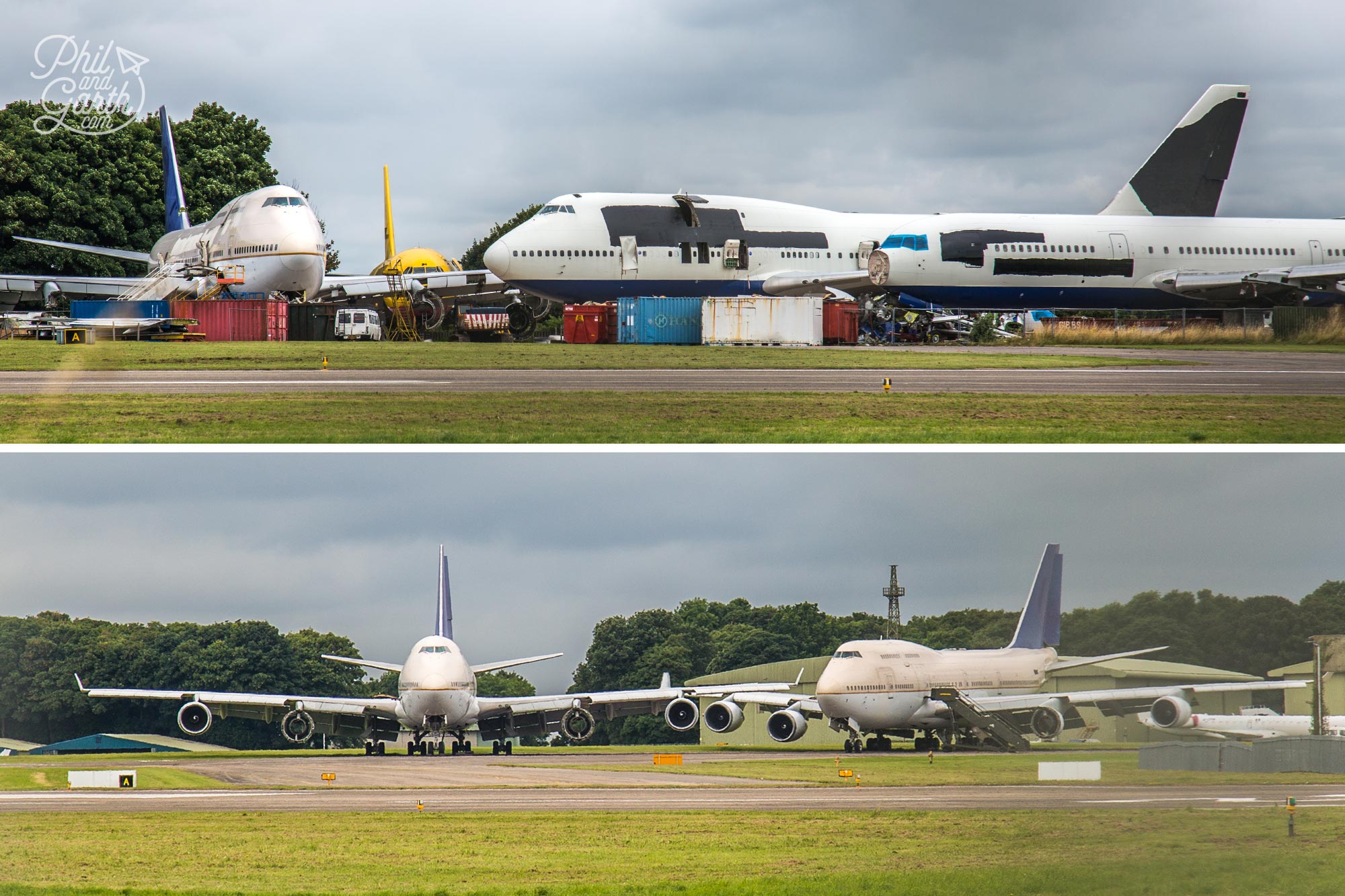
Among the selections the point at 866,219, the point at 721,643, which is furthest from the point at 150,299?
the point at 721,643

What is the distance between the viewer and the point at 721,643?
10744cm

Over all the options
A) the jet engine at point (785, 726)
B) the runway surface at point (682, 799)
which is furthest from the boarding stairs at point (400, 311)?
the runway surface at point (682, 799)

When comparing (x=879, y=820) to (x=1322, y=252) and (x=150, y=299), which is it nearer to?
(x=150, y=299)

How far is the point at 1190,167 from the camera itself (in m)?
73.2

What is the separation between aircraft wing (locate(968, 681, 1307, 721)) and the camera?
45500mm

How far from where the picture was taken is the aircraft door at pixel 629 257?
Result: 201 feet

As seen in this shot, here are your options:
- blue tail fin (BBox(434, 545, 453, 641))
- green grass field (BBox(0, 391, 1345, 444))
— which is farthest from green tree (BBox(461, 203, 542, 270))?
green grass field (BBox(0, 391, 1345, 444))

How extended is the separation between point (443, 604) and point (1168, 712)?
51.3 metres

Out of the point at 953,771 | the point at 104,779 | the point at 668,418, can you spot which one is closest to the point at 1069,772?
the point at 953,771

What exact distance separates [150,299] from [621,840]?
46498 millimetres

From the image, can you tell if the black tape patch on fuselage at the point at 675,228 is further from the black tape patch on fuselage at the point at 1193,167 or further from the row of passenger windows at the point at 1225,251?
→ the black tape patch on fuselage at the point at 1193,167

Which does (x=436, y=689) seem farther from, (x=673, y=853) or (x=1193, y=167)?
(x=1193, y=167)

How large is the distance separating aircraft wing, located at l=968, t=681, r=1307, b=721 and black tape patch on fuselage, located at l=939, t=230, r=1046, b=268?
2227 cm

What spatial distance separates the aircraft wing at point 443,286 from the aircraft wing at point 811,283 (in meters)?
12.1
